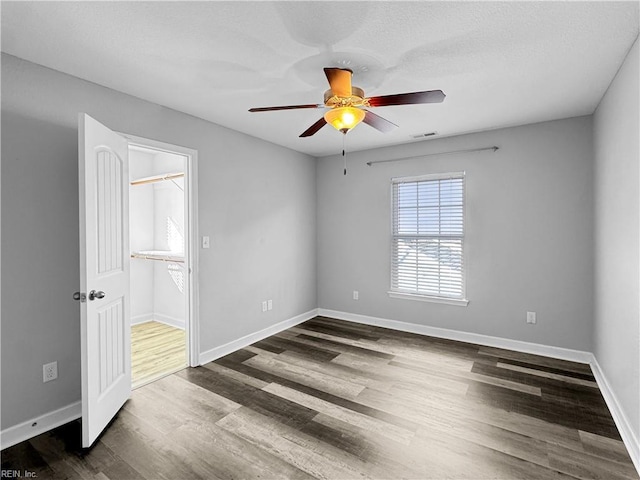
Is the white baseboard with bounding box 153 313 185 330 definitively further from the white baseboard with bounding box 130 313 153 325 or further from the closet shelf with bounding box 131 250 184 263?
the closet shelf with bounding box 131 250 184 263

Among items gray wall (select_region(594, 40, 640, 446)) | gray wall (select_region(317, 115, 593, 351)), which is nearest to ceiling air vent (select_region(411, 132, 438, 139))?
gray wall (select_region(317, 115, 593, 351))

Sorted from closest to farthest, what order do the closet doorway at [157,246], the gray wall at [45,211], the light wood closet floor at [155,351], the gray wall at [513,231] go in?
1. the gray wall at [45,211]
2. the light wood closet floor at [155,351]
3. the gray wall at [513,231]
4. the closet doorway at [157,246]

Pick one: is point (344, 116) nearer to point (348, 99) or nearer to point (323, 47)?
point (348, 99)

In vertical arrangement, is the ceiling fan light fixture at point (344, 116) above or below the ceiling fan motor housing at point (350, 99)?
below

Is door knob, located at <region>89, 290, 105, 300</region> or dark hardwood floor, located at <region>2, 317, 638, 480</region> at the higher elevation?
door knob, located at <region>89, 290, 105, 300</region>

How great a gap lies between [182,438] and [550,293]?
3744mm

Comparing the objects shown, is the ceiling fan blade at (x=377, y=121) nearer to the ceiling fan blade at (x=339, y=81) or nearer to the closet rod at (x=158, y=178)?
the ceiling fan blade at (x=339, y=81)

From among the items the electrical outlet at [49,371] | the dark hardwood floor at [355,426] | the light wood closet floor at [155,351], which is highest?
the electrical outlet at [49,371]

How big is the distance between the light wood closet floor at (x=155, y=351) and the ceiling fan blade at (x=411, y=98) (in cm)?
304

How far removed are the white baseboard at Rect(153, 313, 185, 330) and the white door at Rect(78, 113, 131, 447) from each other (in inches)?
77.5

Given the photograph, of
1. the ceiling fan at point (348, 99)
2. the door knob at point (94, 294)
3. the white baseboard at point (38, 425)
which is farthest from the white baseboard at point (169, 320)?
the ceiling fan at point (348, 99)

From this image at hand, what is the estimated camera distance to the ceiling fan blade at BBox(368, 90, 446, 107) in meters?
1.90

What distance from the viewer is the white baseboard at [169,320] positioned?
15.2ft

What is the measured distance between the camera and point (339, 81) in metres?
1.99
